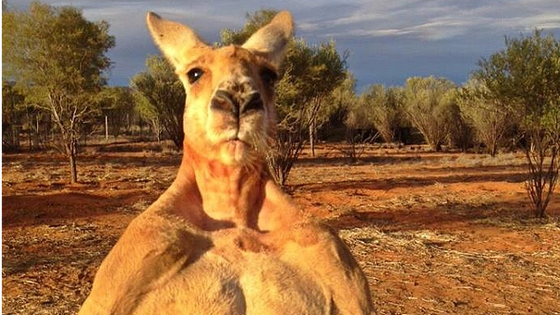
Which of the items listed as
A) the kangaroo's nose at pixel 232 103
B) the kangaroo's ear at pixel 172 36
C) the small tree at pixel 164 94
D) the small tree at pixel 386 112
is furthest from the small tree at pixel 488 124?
the kangaroo's nose at pixel 232 103

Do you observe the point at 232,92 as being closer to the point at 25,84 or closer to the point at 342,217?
the point at 342,217

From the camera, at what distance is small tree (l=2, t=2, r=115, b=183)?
21.3 m

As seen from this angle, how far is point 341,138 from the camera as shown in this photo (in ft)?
159

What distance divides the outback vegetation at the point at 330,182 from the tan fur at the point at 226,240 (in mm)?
669

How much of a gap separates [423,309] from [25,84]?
1743 centimetres

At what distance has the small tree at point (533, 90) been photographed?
16.0 m

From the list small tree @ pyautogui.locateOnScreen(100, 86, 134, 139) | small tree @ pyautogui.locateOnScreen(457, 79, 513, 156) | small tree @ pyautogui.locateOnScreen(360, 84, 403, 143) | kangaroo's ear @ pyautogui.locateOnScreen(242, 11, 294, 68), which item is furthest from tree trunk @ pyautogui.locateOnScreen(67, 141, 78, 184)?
small tree @ pyautogui.locateOnScreen(360, 84, 403, 143)

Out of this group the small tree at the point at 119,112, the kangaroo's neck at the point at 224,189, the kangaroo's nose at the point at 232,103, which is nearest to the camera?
the kangaroo's nose at the point at 232,103

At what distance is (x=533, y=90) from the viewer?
16.5m

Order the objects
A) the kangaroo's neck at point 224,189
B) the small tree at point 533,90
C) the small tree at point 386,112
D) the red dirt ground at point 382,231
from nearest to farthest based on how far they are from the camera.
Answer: the kangaroo's neck at point 224,189
the red dirt ground at point 382,231
the small tree at point 533,90
the small tree at point 386,112

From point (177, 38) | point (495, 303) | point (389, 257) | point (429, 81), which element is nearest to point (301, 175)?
point (389, 257)

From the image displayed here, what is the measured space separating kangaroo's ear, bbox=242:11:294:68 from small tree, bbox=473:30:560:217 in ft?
45.0

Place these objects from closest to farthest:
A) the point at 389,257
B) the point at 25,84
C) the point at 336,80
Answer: the point at 389,257 < the point at 25,84 < the point at 336,80

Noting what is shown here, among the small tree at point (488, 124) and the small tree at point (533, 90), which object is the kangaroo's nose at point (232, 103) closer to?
the small tree at point (533, 90)
